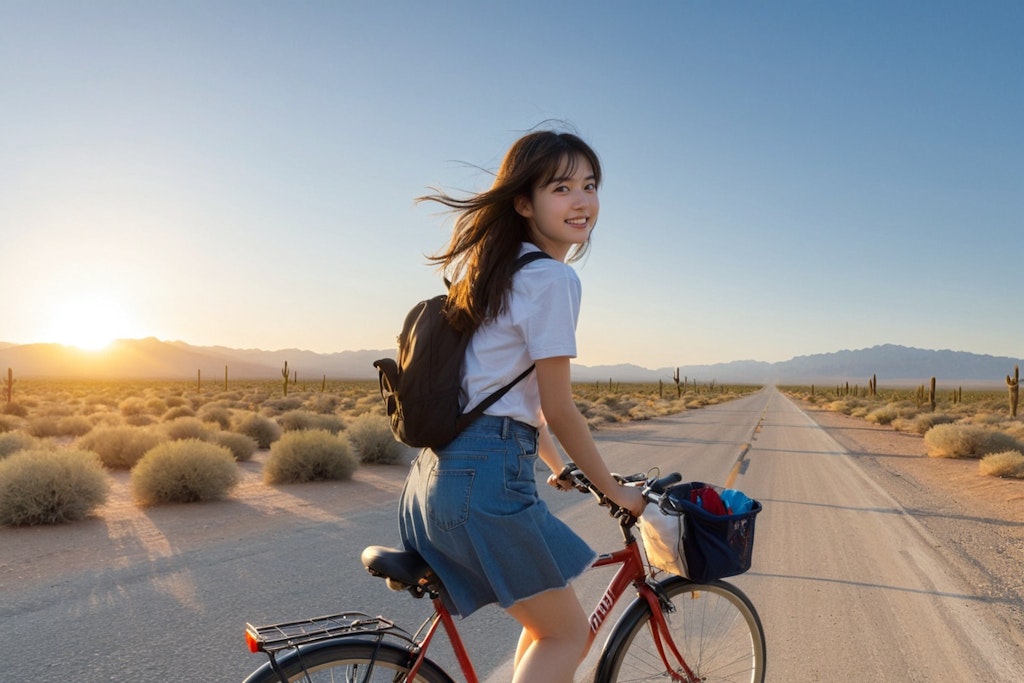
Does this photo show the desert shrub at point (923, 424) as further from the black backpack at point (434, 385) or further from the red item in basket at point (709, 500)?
the black backpack at point (434, 385)

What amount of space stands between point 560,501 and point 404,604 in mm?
5090

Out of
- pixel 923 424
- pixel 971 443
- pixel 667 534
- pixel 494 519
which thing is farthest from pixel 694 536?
pixel 923 424

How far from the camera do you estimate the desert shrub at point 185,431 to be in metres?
15.4

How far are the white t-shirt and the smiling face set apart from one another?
133 mm

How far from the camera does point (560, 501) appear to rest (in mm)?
10172

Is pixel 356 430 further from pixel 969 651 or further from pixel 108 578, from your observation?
pixel 969 651

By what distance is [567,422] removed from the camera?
209 cm

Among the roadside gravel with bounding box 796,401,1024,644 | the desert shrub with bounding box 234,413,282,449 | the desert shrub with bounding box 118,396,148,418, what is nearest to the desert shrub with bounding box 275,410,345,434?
the desert shrub with bounding box 234,413,282,449

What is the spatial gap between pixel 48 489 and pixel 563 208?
8558 millimetres

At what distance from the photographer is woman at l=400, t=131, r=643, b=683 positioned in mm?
2014

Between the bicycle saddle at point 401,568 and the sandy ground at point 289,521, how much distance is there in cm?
524

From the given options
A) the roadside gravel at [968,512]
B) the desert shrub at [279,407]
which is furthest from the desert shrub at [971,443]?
the desert shrub at [279,407]

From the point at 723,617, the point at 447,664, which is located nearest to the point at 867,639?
the point at 723,617

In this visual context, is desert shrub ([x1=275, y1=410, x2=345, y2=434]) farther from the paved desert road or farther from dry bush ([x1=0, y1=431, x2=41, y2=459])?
the paved desert road
